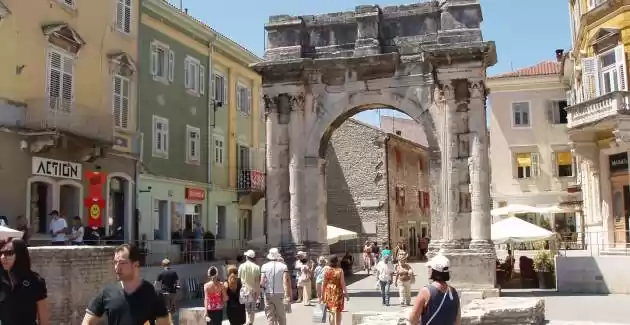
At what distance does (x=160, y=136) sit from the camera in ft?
94.6

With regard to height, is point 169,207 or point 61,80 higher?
point 61,80

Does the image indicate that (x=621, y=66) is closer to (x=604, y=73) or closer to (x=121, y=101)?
(x=604, y=73)

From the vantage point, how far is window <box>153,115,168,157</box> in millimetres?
28289

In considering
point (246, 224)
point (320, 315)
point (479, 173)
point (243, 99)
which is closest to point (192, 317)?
point (320, 315)

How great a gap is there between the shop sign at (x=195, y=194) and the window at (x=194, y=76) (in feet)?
13.9

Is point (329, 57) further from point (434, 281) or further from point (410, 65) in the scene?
point (434, 281)

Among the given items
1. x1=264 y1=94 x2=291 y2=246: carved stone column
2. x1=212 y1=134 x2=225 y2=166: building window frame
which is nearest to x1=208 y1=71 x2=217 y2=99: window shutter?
x1=212 y1=134 x2=225 y2=166: building window frame

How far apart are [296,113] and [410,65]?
13.0ft

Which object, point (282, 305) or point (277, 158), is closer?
point (282, 305)

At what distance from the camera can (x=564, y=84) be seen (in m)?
39.1

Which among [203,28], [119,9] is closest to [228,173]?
[203,28]

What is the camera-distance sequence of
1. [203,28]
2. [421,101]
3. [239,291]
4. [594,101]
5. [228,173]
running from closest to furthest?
[239,291], [421,101], [594,101], [203,28], [228,173]

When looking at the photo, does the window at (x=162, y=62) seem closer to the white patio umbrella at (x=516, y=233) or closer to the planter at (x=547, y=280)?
the white patio umbrella at (x=516, y=233)

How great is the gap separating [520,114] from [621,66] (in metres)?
14.1
